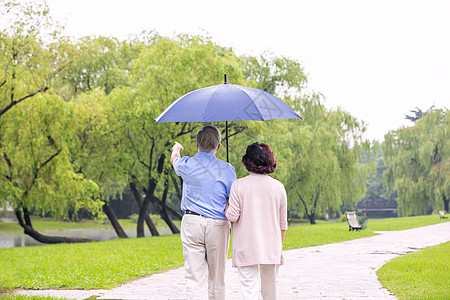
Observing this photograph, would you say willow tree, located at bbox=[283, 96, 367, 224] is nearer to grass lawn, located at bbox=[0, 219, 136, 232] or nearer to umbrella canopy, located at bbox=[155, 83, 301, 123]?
grass lawn, located at bbox=[0, 219, 136, 232]

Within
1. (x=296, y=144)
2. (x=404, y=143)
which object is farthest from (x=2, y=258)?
(x=404, y=143)

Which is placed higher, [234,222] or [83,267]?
[234,222]

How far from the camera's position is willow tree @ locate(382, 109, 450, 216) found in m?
31.6

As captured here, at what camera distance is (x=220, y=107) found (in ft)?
16.0

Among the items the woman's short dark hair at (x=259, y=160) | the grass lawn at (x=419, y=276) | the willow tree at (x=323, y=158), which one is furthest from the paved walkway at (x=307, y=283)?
the willow tree at (x=323, y=158)

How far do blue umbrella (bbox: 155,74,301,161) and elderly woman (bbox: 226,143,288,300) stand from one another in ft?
2.98

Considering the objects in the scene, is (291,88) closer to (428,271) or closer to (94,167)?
(94,167)

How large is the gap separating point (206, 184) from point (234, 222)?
1.26 ft

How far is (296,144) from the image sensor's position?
24.5 metres

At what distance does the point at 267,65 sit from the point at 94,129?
31.7ft

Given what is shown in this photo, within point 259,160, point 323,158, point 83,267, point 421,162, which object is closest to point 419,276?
point 259,160

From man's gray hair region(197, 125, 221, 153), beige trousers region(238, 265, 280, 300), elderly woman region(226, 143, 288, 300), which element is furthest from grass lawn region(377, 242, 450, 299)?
man's gray hair region(197, 125, 221, 153)

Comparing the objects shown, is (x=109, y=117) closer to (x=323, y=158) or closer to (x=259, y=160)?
(x=323, y=158)

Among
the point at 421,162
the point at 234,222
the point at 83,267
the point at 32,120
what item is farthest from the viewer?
the point at 421,162
